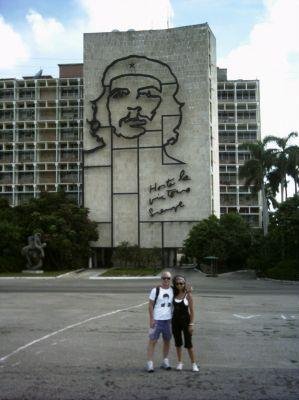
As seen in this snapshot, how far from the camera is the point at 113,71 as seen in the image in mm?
72125

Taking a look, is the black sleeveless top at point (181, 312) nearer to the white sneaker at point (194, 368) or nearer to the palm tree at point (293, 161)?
the white sneaker at point (194, 368)

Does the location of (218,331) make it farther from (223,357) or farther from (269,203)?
(269,203)

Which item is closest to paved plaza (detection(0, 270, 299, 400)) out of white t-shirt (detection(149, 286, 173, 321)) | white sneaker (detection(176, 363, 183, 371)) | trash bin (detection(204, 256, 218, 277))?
white sneaker (detection(176, 363, 183, 371))

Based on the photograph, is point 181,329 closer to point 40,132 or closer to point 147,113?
point 147,113

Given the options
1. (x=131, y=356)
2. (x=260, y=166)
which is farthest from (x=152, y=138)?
(x=131, y=356)

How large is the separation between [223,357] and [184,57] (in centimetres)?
6294

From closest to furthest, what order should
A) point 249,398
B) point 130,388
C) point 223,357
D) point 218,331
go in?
point 249,398 < point 130,388 < point 223,357 < point 218,331

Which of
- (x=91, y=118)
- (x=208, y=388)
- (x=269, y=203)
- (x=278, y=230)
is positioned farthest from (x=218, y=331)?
(x=269, y=203)

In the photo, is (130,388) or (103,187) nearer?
(130,388)

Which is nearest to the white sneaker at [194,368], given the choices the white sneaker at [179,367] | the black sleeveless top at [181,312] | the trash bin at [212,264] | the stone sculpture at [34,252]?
the white sneaker at [179,367]

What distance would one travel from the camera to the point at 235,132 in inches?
4247

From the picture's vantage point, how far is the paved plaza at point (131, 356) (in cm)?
823

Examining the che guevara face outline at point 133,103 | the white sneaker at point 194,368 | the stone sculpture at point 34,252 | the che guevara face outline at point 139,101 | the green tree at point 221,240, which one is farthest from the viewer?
the che guevara face outline at point 133,103

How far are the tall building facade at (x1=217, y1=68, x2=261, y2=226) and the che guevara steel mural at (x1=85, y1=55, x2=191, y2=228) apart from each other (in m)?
38.0
